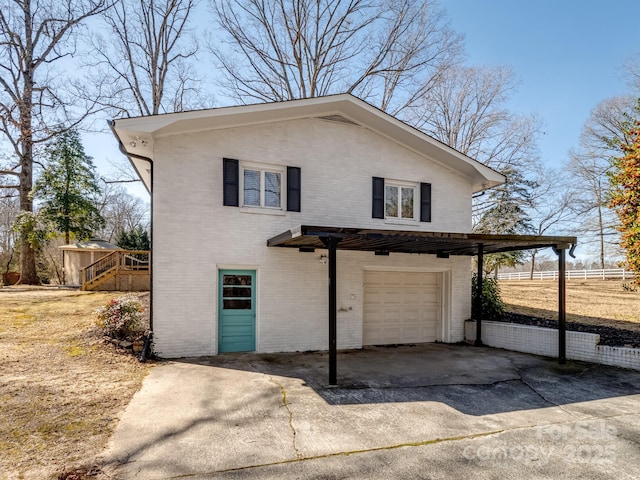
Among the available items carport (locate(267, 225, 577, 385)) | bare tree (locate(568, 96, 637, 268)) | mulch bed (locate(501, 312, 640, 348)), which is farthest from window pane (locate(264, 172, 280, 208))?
bare tree (locate(568, 96, 637, 268))

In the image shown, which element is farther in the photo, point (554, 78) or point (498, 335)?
point (554, 78)

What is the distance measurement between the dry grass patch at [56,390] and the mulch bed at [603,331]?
9711mm

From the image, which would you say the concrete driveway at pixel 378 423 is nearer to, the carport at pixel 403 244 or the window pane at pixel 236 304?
the carport at pixel 403 244

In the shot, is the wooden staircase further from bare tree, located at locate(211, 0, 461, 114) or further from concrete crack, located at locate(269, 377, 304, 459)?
concrete crack, located at locate(269, 377, 304, 459)

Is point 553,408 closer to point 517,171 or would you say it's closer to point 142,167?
point 142,167

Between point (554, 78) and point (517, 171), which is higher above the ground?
point (554, 78)

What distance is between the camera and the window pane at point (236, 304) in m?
8.31

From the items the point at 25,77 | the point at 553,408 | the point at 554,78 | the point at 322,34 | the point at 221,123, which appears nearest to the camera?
the point at 553,408

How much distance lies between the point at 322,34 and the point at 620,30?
11.8m

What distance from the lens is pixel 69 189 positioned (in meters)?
20.9

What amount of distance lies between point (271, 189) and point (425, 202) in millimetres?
4323

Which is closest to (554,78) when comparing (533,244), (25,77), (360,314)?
(533,244)

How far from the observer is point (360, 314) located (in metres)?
9.40

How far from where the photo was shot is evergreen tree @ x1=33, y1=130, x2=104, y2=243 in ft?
66.7
